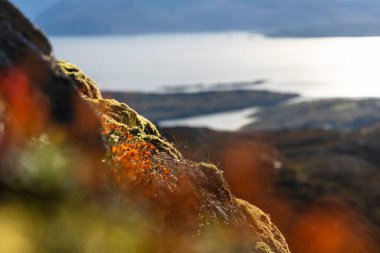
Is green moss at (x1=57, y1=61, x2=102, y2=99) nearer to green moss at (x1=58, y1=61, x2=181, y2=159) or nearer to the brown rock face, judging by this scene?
green moss at (x1=58, y1=61, x2=181, y2=159)

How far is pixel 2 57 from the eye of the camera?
9.29 meters

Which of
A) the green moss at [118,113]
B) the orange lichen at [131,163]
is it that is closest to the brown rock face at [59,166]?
the orange lichen at [131,163]

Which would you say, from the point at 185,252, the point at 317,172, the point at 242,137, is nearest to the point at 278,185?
the point at 317,172

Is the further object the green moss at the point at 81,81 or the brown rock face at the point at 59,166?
the green moss at the point at 81,81

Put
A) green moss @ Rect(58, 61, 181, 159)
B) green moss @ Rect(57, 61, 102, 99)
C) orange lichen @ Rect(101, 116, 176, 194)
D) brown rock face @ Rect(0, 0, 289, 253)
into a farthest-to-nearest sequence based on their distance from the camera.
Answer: green moss @ Rect(57, 61, 102, 99), green moss @ Rect(58, 61, 181, 159), orange lichen @ Rect(101, 116, 176, 194), brown rock face @ Rect(0, 0, 289, 253)

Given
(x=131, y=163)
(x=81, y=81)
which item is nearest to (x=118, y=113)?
(x=81, y=81)

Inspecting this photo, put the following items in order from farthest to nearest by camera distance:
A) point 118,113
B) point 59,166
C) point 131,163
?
1. point 118,113
2. point 131,163
3. point 59,166

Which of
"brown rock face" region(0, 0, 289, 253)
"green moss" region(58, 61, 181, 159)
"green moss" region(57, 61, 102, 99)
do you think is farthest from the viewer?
"green moss" region(57, 61, 102, 99)

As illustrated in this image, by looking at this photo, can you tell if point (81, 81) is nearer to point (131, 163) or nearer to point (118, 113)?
point (118, 113)

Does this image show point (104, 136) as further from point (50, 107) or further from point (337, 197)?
point (337, 197)

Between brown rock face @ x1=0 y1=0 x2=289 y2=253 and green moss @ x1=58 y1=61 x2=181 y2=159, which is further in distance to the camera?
green moss @ x1=58 y1=61 x2=181 y2=159

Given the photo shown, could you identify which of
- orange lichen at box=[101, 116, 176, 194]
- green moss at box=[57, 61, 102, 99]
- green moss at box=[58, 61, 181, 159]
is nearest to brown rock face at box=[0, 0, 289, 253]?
orange lichen at box=[101, 116, 176, 194]

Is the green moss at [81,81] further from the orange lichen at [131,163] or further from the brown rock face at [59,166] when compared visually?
the brown rock face at [59,166]

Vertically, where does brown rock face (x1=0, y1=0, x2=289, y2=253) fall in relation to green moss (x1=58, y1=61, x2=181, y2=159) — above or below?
above
